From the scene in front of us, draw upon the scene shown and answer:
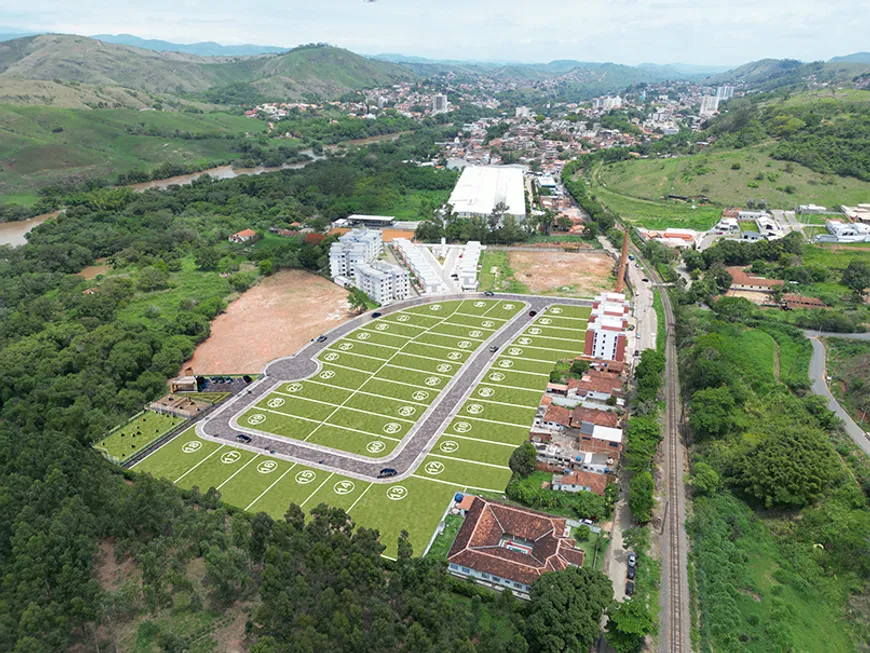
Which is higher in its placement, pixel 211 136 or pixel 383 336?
pixel 211 136

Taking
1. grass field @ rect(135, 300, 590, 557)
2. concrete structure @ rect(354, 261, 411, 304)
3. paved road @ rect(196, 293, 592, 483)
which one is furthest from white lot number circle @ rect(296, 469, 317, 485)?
concrete structure @ rect(354, 261, 411, 304)

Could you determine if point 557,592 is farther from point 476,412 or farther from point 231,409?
point 231,409

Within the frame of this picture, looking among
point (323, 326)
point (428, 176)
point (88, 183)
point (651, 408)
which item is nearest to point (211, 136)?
point (88, 183)

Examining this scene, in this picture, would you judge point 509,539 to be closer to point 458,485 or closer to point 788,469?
point 458,485

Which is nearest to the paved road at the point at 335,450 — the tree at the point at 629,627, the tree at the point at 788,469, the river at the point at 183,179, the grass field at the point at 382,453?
the grass field at the point at 382,453

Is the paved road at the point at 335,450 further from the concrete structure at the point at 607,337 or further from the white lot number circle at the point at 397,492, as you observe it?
the concrete structure at the point at 607,337

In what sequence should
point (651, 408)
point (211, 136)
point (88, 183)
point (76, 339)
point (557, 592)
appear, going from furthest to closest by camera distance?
point (211, 136) → point (88, 183) → point (76, 339) → point (651, 408) → point (557, 592)

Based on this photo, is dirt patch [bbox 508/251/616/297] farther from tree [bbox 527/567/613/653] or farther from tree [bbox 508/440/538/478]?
tree [bbox 527/567/613/653]

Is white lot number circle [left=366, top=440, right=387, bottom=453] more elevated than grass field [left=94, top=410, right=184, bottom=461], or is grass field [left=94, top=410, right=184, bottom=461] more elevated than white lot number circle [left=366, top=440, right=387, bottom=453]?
white lot number circle [left=366, top=440, right=387, bottom=453]
